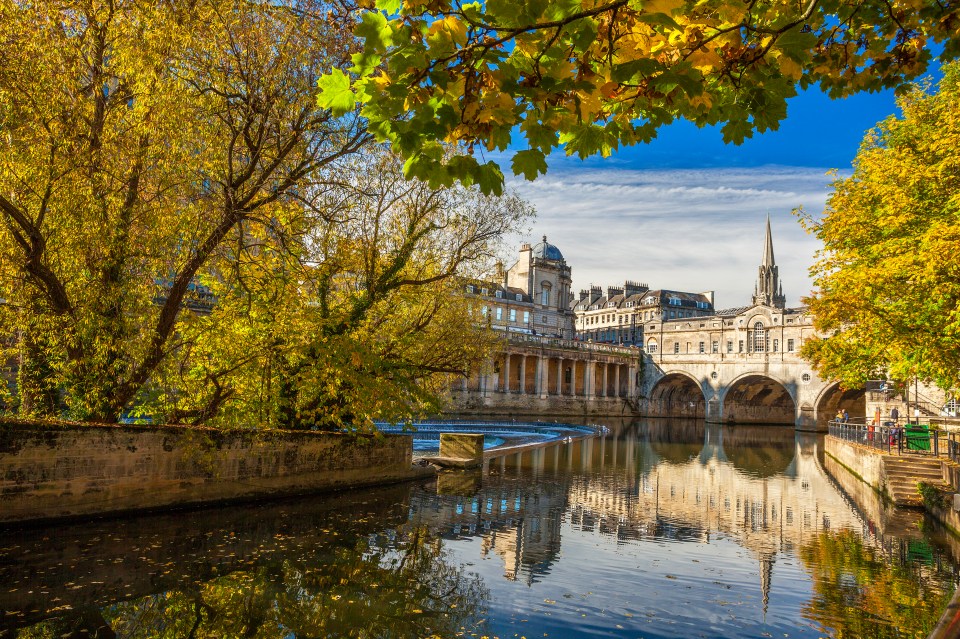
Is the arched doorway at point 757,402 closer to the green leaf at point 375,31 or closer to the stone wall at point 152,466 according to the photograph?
the stone wall at point 152,466

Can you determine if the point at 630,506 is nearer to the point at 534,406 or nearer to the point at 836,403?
the point at 534,406

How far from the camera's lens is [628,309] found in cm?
11219

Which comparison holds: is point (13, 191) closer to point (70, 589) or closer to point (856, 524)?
point (70, 589)

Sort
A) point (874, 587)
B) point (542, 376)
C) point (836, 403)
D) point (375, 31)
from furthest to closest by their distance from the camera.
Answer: point (542, 376), point (836, 403), point (874, 587), point (375, 31)

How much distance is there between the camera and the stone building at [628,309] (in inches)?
4267

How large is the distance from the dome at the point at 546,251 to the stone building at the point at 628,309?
17407 millimetres

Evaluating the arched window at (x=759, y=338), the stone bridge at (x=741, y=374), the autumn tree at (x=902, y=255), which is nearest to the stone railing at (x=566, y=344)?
the stone bridge at (x=741, y=374)

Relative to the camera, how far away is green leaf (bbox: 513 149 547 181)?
3836mm

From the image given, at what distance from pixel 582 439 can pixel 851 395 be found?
41406 millimetres

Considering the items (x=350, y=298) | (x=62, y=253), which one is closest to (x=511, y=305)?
(x=350, y=298)

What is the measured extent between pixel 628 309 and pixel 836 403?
4701 cm

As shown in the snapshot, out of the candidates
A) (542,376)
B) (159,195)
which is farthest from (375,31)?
(542,376)

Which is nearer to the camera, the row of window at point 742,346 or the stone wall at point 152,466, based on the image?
the stone wall at point 152,466

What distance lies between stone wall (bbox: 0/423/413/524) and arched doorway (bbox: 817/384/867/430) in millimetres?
59934
